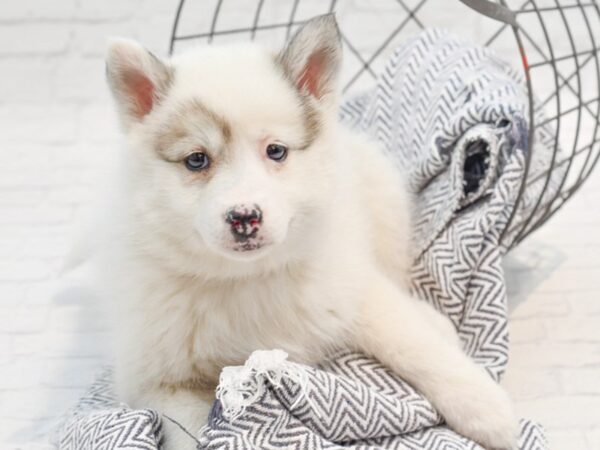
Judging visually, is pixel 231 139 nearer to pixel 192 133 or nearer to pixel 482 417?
pixel 192 133

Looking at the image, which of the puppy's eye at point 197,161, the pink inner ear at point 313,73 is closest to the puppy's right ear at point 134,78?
the puppy's eye at point 197,161

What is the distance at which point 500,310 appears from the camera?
1.94 metres

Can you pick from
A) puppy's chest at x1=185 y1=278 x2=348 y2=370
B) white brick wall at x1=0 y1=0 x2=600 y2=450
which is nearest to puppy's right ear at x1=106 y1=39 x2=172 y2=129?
puppy's chest at x1=185 y1=278 x2=348 y2=370

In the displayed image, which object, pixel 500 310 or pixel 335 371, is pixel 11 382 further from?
pixel 500 310

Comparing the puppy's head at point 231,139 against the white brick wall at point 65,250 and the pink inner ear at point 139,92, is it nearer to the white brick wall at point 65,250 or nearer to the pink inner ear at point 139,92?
the pink inner ear at point 139,92

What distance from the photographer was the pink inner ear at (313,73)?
161 centimetres

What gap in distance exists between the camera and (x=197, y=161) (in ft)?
4.90

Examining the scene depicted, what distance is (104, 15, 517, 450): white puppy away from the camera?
1471 millimetres

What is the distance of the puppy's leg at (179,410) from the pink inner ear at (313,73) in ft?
1.95

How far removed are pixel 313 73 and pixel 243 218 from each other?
0.37 m

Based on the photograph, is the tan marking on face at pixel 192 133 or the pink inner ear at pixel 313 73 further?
the pink inner ear at pixel 313 73

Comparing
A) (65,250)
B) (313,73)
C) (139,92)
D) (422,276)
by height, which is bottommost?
(65,250)

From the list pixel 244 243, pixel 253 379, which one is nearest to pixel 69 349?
pixel 253 379

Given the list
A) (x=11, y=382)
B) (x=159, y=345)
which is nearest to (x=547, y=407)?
(x=159, y=345)
